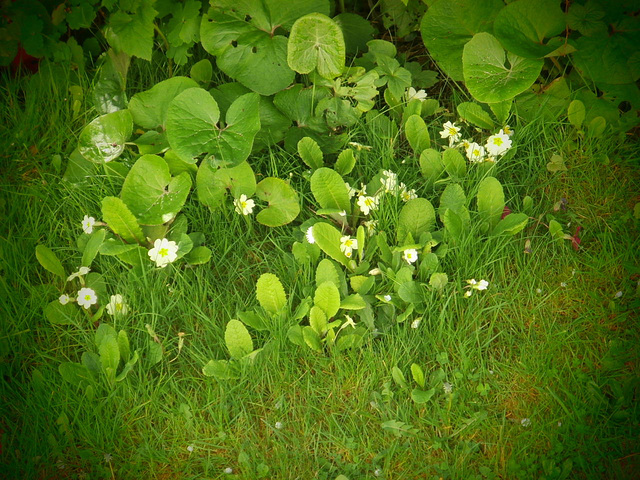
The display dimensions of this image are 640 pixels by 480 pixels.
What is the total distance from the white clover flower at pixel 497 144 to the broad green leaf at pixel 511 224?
1.01 feet

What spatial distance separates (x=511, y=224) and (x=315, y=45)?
3.03 ft

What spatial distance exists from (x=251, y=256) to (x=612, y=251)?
1.28 meters

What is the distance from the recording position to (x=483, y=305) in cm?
204

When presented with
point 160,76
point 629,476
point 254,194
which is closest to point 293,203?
point 254,194

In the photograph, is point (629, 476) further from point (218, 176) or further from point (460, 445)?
point (218, 176)

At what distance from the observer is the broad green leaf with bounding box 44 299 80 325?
201 centimetres

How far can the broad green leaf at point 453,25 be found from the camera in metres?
2.29


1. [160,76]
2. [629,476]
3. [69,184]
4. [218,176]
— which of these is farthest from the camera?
[160,76]

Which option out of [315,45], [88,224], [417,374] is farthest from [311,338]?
[315,45]

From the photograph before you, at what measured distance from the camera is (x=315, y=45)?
6.99 ft

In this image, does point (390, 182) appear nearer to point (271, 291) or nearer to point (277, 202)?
point (277, 202)

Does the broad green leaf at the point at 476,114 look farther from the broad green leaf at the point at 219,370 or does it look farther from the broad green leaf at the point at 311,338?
the broad green leaf at the point at 219,370

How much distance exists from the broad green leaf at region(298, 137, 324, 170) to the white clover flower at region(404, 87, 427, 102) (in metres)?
0.51

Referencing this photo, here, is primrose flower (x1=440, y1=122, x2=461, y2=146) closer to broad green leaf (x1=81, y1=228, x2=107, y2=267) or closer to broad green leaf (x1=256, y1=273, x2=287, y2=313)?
broad green leaf (x1=256, y1=273, x2=287, y2=313)
